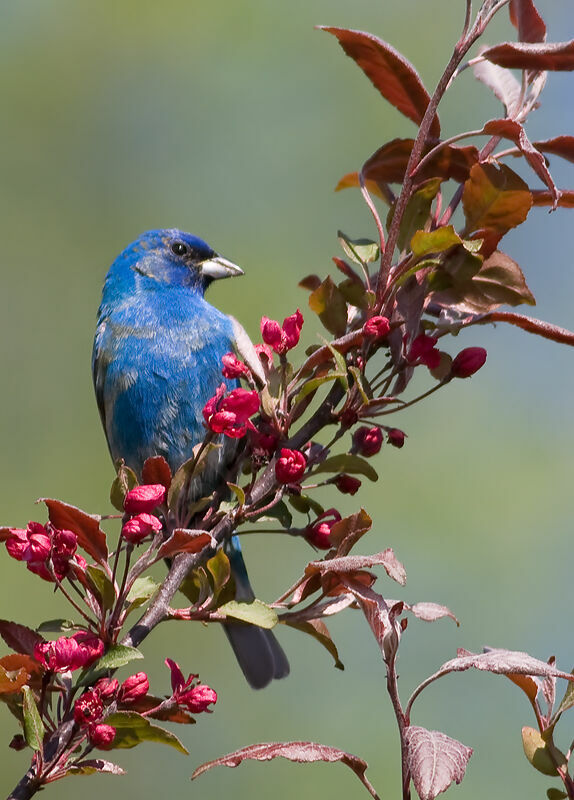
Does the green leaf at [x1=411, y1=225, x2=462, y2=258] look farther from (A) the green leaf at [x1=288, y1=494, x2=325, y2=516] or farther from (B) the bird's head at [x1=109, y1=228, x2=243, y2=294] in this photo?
(B) the bird's head at [x1=109, y1=228, x2=243, y2=294]

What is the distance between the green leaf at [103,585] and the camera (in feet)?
6.06

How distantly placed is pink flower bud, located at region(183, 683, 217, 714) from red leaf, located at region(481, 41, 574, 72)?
1296 millimetres

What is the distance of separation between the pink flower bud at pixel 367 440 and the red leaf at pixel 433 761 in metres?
0.64

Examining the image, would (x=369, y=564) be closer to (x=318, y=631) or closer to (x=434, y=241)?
(x=318, y=631)

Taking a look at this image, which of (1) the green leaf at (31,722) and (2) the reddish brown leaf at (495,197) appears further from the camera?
(2) the reddish brown leaf at (495,197)

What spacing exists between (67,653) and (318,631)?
0.51 m

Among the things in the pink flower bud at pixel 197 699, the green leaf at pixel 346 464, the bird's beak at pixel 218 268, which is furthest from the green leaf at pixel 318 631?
the bird's beak at pixel 218 268

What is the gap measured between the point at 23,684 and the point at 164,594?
30cm

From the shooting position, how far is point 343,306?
82.5 inches

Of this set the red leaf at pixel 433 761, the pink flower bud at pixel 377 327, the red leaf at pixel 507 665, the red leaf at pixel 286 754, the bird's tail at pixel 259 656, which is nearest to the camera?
the red leaf at pixel 433 761

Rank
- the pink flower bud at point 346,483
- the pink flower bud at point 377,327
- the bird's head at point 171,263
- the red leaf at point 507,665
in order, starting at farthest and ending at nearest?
the bird's head at point 171,263 < the pink flower bud at point 346,483 < the pink flower bud at point 377,327 < the red leaf at point 507,665

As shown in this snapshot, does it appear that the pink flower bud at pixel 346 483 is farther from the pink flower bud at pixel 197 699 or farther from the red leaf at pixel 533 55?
the red leaf at pixel 533 55

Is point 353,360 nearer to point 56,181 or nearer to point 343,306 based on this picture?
point 343,306

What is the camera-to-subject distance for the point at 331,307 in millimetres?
2086
